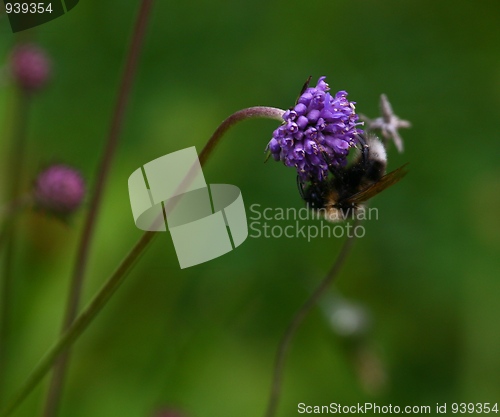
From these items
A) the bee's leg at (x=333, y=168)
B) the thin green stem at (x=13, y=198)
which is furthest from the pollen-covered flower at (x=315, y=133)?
the thin green stem at (x=13, y=198)

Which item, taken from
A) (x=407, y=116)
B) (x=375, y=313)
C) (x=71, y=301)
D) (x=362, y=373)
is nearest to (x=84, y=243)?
(x=71, y=301)

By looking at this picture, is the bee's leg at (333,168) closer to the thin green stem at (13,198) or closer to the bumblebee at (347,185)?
the bumblebee at (347,185)

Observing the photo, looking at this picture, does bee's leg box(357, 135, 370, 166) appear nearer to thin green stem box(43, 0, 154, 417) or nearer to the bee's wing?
the bee's wing

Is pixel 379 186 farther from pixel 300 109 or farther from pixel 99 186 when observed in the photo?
pixel 99 186

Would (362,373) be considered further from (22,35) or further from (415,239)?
(22,35)

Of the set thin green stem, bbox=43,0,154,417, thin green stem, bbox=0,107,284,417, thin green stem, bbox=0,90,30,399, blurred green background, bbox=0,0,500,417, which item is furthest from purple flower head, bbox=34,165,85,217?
blurred green background, bbox=0,0,500,417

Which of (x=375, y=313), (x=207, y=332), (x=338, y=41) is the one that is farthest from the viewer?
(x=338, y=41)

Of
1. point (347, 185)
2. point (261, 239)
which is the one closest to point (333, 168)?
point (347, 185)
